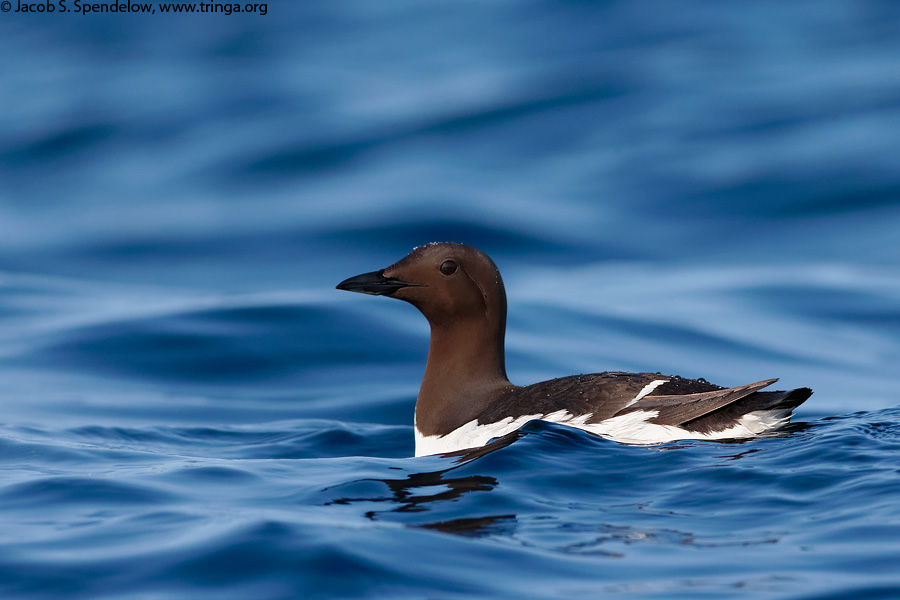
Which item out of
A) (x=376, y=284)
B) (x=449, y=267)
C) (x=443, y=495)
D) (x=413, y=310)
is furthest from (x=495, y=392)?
(x=413, y=310)

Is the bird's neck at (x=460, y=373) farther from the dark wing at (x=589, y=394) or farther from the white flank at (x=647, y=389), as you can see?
the white flank at (x=647, y=389)

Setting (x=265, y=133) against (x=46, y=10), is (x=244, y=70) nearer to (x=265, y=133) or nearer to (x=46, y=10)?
(x=265, y=133)

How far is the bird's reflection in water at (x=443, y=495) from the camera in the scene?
4629 millimetres

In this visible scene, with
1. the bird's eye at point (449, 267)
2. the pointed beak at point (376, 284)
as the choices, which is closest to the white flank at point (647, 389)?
the bird's eye at point (449, 267)

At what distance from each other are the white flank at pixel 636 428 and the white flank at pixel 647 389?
2cm

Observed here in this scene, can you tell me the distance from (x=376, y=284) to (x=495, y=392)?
0.86 metres

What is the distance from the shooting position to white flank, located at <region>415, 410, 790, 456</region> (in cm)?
582

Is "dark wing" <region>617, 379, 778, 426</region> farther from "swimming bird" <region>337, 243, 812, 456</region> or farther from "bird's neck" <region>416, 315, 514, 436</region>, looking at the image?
"bird's neck" <region>416, 315, 514, 436</region>

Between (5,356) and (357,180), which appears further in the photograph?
(357,180)

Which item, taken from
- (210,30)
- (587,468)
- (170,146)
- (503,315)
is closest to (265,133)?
(170,146)

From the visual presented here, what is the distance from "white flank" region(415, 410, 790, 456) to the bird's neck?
444 mm

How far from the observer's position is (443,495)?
5094mm

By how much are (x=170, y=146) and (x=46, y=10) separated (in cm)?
695

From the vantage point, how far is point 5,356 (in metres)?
10.4
